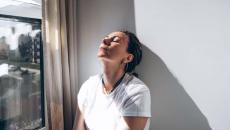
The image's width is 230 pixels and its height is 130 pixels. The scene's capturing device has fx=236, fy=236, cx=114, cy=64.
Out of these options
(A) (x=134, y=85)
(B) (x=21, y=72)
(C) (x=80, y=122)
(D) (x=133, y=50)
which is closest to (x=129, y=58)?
(D) (x=133, y=50)

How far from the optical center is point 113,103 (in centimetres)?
134

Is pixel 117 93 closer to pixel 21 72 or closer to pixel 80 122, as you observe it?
pixel 80 122

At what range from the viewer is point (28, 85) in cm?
149

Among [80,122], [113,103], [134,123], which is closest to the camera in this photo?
[134,123]

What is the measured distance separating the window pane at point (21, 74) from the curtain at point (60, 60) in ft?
0.21

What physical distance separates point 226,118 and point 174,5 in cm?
70

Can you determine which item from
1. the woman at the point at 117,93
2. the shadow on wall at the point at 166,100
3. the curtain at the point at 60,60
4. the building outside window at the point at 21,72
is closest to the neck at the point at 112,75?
→ the woman at the point at 117,93

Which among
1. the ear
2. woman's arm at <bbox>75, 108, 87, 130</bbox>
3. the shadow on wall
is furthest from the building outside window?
the shadow on wall

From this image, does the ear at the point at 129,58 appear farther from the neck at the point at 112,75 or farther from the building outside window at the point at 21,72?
the building outside window at the point at 21,72

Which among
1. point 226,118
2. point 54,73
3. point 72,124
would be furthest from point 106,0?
point 226,118

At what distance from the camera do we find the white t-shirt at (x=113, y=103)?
4.13 feet

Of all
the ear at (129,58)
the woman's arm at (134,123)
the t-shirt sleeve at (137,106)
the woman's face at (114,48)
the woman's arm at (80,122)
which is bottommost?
the woman's arm at (80,122)

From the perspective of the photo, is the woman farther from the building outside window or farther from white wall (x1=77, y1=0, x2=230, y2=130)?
the building outside window

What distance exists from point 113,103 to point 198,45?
0.58m
